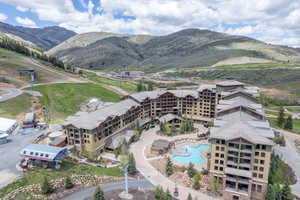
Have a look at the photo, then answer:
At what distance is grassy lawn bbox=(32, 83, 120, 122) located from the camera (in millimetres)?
92294

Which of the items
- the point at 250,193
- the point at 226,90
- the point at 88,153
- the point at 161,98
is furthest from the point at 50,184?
the point at 226,90

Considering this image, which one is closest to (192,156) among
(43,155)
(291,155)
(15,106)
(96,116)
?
(291,155)

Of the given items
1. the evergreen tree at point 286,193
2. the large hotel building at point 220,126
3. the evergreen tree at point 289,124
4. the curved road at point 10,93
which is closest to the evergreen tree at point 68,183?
the large hotel building at point 220,126

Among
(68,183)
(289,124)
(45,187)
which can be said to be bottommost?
(68,183)

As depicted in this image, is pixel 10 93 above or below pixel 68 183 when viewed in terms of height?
above

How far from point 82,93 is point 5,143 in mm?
58205

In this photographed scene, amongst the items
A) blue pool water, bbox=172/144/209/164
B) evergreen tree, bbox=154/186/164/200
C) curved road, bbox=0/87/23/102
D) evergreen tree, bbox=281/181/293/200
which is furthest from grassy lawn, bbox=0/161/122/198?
curved road, bbox=0/87/23/102

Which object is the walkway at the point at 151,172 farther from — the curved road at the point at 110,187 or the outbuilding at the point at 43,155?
the outbuilding at the point at 43,155

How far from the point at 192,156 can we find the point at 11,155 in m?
52.2

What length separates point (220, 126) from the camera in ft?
166

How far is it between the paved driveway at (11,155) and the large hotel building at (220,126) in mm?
13917

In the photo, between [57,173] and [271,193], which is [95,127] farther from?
[271,193]

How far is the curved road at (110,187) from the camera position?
42784mm

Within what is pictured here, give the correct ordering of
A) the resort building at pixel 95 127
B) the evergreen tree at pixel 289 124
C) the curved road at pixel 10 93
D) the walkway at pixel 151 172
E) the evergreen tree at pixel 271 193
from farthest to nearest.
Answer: the curved road at pixel 10 93
the evergreen tree at pixel 289 124
the resort building at pixel 95 127
the walkway at pixel 151 172
the evergreen tree at pixel 271 193
